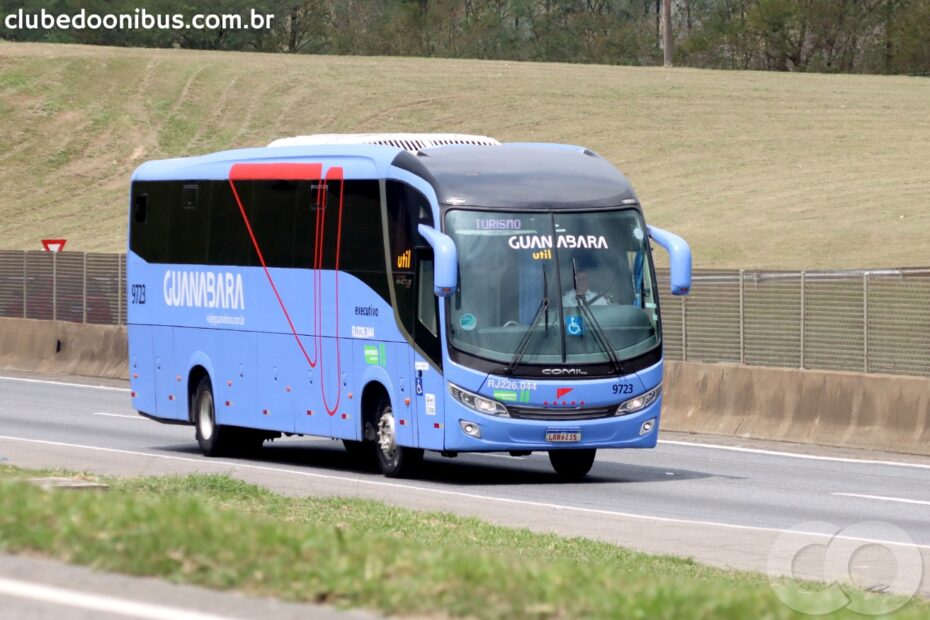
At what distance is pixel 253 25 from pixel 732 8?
2888 cm

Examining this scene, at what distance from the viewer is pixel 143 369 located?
80.2 ft

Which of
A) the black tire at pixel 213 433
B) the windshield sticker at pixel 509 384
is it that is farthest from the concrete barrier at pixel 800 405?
the black tire at pixel 213 433

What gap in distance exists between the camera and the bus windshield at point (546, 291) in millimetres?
19062

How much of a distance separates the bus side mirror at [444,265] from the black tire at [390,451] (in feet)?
5.85

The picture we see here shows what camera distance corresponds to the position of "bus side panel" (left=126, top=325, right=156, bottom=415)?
24.2 m

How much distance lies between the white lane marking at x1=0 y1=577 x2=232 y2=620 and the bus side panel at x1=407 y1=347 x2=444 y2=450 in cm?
1046

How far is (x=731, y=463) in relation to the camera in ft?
72.8

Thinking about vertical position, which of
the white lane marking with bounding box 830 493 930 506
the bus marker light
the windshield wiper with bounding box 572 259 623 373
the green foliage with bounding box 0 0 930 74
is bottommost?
the white lane marking with bounding box 830 493 930 506

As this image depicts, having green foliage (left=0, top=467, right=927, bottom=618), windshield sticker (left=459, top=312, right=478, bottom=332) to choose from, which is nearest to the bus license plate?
windshield sticker (left=459, top=312, right=478, bottom=332)

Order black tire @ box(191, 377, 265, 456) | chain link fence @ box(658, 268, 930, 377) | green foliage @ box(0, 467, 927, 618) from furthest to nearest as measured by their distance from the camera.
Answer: chain link fence @ box(658, 268, 930, 377)
black tire @ box(191, 377, 265, 456)
green foliage @ box(0, 467, 927, 618)

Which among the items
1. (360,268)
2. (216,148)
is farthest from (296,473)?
(216,148)

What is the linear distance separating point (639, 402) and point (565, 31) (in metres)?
98.8

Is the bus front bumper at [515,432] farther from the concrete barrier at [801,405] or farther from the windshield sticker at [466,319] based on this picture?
the concrete barrier at [801,405]

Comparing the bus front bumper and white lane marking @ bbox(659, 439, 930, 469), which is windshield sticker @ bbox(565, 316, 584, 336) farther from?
white lane marking @ bbox(659, 439, 930, 469)
